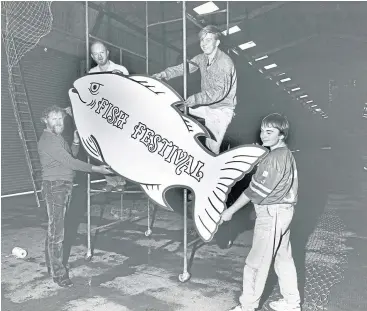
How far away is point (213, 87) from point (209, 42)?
1.54ft

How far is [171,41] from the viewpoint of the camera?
11195 mm

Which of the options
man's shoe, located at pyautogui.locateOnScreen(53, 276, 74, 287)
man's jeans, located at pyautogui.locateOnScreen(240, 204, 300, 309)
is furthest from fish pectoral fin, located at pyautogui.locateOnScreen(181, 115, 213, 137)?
man's shoe, located at pyautogui.locateOnScreen(53, 276, 74, 287)

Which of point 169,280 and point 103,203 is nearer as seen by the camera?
point 169,280

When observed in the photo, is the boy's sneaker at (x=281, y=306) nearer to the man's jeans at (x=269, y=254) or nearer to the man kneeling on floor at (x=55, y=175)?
the man's jeans at (x=269, y=254)

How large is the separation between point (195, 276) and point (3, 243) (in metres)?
3.14

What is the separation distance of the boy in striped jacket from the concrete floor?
1.52ft

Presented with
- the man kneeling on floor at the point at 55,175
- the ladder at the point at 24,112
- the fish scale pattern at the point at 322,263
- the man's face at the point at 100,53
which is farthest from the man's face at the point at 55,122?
the ladder at the point at 24,112

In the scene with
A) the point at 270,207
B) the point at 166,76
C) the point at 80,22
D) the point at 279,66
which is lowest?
the point at 270,207

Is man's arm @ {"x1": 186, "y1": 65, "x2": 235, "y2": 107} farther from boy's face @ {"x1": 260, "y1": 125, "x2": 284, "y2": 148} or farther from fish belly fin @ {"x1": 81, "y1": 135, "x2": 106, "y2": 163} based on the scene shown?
fish belly fin @ {"x1": 81, "y1": 135, "x2": 106, "y2": 163}

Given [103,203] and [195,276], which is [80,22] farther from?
[195,276]

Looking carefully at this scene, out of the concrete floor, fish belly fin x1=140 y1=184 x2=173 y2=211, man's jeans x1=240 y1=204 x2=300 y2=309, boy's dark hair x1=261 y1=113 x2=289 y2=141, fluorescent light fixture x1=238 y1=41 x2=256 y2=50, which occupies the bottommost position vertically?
the concrete floor

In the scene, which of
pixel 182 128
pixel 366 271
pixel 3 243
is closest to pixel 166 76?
pixel 182 128

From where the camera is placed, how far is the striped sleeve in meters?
2.54

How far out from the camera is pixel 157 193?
11.0 ft
